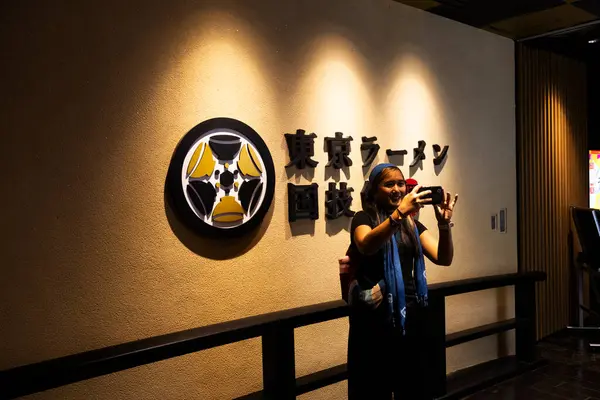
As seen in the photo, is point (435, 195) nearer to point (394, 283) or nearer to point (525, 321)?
point (394, 283)

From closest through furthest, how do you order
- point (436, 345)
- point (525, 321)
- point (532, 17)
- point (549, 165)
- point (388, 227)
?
point (388, 227), point (436, 345), point (532, 17), point (525, 321), point (549, 165)

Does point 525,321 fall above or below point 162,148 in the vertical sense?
below

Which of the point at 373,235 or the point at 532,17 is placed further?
the point at 532,17

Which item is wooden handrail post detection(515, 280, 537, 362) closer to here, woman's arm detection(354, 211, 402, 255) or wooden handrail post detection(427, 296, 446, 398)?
wooden handrail post detection(427, 296, 446, 398)

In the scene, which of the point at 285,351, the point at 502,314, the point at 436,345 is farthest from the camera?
the point at 502,314

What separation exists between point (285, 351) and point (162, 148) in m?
1.19

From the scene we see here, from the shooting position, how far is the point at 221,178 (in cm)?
260

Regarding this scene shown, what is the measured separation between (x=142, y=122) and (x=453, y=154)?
2.49 metres

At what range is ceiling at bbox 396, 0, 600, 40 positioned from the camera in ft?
12.0

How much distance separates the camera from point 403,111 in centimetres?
360

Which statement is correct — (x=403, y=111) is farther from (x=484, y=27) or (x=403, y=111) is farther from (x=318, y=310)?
(x=318, y=310)

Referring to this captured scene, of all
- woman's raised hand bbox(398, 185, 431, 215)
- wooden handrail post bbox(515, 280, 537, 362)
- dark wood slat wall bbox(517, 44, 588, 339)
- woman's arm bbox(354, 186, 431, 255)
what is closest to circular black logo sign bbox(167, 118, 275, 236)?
woman's arm bbox(354, 186, 431, 255)

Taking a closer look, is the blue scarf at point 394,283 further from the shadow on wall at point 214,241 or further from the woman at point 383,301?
the shadow on wall at point 214,241

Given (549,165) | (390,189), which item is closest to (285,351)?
(390,189)
